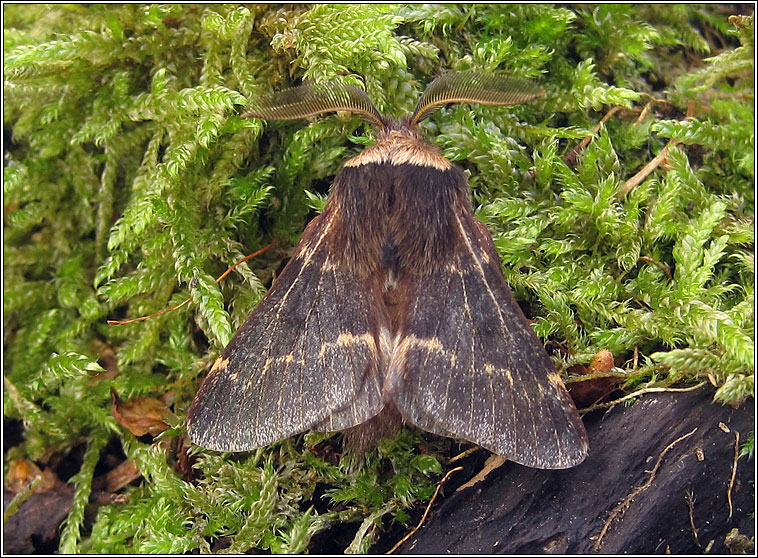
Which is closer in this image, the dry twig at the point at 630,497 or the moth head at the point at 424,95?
the dry twig at the point at 630,497

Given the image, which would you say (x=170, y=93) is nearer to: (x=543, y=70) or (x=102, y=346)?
(x=102, y=346)

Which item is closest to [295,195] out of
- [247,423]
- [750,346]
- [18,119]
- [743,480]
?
[247,423]

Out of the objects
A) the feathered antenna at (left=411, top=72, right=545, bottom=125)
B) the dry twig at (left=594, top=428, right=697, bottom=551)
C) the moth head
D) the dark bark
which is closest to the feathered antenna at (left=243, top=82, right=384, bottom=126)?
the moth head

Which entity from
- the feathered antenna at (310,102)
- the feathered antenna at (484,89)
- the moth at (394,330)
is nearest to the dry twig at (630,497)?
the moth at (394,330)

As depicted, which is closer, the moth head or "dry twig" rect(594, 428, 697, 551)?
"dry twig" rect(594, 428, 697, 551)

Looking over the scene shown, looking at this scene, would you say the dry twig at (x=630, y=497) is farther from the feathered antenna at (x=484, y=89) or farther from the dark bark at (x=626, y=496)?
the feathered antenna at (x=484, y=89)

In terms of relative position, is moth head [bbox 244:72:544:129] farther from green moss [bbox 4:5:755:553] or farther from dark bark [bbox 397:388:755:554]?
dark bark [bbox 397:388:755:554]
